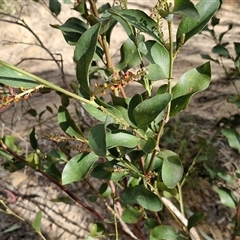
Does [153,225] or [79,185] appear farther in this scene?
[79,185]

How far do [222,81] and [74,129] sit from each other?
2093 millimetres

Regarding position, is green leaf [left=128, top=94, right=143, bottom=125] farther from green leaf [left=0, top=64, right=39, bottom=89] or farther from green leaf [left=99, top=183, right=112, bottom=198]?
green leaf [left=99, top=183, right=112, bottom=198]

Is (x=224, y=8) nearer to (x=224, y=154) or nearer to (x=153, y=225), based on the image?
(x=224, y=154)

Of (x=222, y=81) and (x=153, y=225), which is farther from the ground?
(x=153, y=225)

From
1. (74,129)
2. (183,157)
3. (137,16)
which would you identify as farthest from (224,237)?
(137,16)

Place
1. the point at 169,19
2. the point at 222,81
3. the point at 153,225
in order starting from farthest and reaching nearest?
the point at 222,81, the point at 153,225, the point at 169,19

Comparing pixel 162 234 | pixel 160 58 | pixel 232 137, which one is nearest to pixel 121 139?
pixel 160 58

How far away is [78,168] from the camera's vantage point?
0.88 metres

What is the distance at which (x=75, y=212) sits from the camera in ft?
6.30

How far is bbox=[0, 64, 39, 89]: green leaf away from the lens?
72 centimetres

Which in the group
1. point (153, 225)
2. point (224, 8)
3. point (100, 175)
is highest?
point (100, 175)

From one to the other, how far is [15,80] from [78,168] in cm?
24

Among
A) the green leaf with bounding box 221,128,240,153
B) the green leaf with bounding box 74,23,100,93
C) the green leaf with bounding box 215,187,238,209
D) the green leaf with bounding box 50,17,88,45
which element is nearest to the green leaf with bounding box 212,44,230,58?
the green leaf with bounding box 221,128,240,153

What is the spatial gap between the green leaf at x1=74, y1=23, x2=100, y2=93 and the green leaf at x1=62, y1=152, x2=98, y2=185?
0.22 metres
